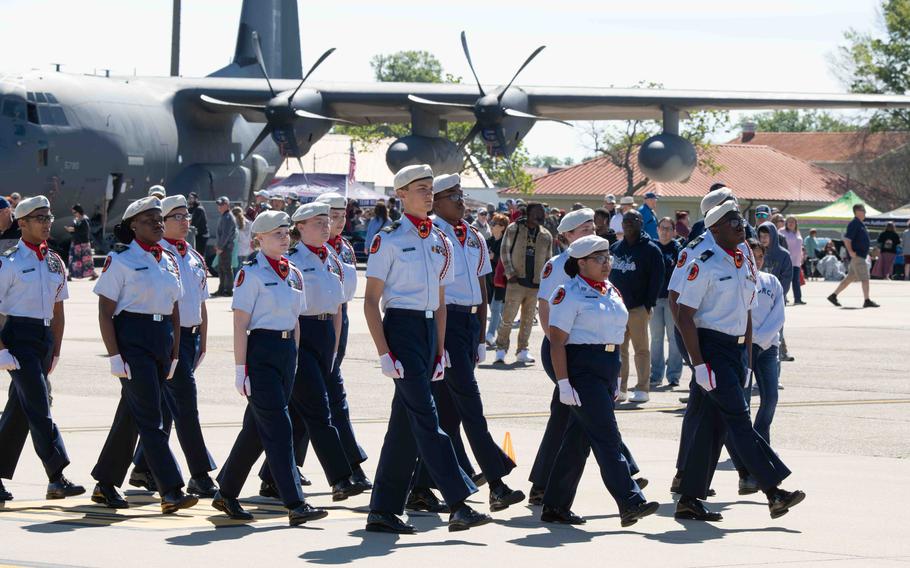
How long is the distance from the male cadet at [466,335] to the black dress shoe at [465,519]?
24.2 inches

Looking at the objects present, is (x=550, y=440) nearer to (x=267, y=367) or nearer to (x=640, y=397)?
(x=267, y=367)

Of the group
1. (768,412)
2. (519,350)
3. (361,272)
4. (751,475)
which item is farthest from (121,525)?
(361,272)

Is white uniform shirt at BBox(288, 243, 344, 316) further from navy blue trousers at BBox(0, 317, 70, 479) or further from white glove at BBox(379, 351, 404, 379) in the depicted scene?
navy blue trousers at BBox(0, 317, 70, 479)

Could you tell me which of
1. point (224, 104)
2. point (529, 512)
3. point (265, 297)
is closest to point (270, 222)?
point (265, 297)

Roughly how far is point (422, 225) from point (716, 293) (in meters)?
1.78

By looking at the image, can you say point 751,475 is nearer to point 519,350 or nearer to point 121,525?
point 121,525

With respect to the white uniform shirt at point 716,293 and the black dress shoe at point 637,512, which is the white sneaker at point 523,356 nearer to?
the white uniform shirt at point 716,293

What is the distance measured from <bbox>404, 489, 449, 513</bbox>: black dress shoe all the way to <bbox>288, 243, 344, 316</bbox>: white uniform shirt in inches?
52.0

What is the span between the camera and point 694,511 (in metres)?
8.09

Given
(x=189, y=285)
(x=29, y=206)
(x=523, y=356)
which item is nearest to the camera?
(x=29, y=206)

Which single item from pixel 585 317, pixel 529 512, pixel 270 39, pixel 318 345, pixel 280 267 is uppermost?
pixel 270 39

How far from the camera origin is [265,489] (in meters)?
8.78

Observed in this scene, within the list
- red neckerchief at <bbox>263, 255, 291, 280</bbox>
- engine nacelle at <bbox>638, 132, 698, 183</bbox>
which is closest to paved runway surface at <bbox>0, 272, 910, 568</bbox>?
red neckerchief at <bbox>263, 255, 291, 280</bbox>

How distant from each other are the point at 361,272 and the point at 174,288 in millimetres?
27284
